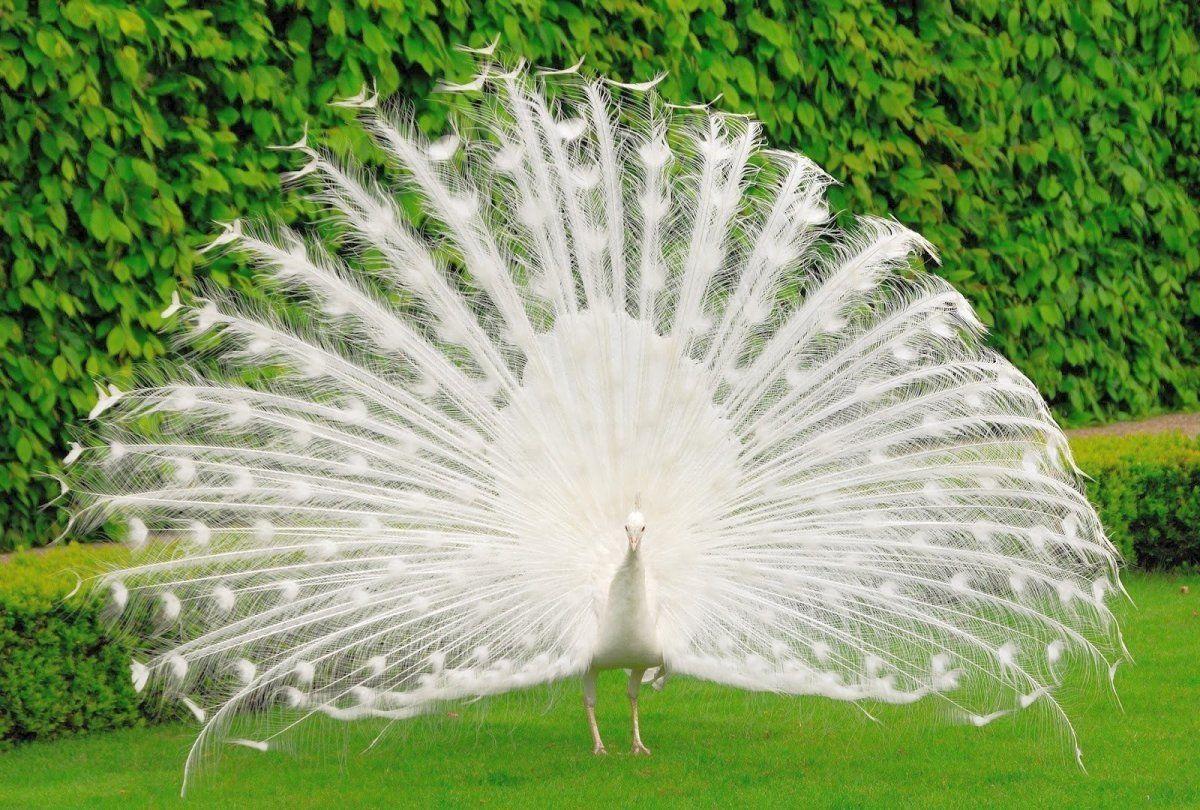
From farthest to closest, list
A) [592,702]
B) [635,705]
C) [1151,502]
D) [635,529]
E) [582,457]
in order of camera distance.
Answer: [1151,502]
[635,705]
[592,702]
[582,457]
[635,529]

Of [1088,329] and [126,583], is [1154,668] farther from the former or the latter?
[1088,329]

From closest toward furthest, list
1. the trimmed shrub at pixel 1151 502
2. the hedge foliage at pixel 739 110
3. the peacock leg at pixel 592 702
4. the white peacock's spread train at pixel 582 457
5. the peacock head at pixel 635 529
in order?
the peacock head at pixel 635 529, the white peacock's spread train at pixel 582 457, the peacock leg at pixel 592 702, the hedge foliage at pixel 739 110, the trimmed shrub at pixel 1151 502

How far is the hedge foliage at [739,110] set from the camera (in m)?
7.18

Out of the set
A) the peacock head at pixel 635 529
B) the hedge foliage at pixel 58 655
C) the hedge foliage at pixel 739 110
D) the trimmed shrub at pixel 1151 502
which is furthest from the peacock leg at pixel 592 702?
the trimmed shrub at pixel 1151 502

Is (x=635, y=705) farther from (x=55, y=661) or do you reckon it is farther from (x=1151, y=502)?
(x=1151, y=502)

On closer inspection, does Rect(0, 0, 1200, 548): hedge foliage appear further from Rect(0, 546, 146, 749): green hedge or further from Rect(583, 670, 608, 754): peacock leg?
Rect(583, 670, 608, 754): peacock leg

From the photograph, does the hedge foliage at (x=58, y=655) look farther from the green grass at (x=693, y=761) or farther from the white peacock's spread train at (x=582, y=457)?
the white peacock's spread train at (x=582, y=457)

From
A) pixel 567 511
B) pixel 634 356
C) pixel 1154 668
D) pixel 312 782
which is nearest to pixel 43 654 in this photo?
pixel 312 782

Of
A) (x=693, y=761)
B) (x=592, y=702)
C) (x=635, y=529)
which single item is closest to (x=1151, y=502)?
(x=693, y=761)

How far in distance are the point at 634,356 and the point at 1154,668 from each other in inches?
119

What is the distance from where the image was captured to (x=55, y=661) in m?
6.19

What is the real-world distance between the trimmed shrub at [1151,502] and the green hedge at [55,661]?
545 cm

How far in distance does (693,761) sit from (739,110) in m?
4.89

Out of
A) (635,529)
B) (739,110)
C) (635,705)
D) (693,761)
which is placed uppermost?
(739,110)
